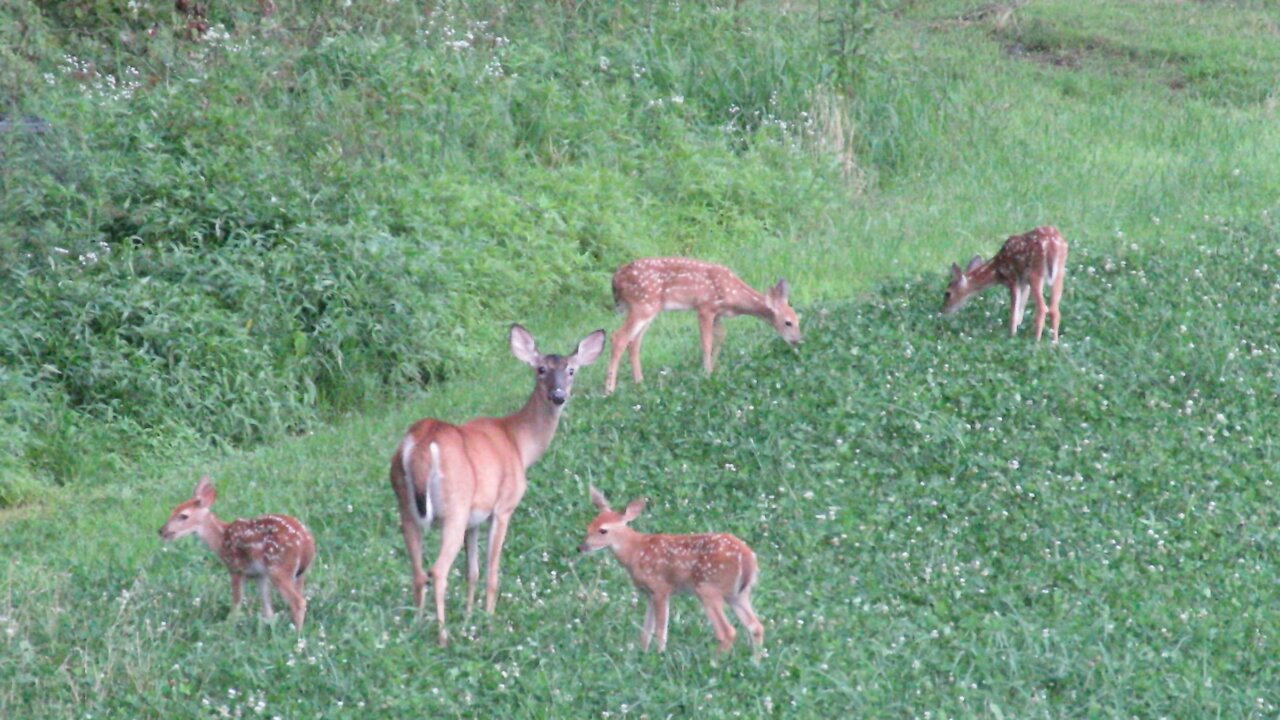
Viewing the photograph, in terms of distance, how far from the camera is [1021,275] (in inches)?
449

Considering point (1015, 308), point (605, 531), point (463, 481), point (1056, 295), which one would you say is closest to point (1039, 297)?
point (1056, 295)

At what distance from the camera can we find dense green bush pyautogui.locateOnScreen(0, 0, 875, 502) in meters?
11.8

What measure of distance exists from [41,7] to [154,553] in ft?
27.4

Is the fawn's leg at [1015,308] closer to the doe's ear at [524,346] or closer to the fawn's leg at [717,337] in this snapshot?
the fawn's leg at [717,337]

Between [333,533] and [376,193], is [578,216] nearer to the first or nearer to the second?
[376,193]

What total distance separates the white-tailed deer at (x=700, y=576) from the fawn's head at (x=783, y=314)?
3.72 meters

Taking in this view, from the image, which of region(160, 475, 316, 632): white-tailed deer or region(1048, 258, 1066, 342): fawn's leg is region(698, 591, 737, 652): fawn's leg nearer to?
region(160, 475, 316, 632): white-tailed deer

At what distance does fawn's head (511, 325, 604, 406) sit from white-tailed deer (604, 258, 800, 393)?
2059 millimetres

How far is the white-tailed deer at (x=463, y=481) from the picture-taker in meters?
7.91

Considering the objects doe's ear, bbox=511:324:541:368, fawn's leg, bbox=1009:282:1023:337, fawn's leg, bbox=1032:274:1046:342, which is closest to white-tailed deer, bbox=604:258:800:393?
fawn's leg, bbox=1009:282:1023:337

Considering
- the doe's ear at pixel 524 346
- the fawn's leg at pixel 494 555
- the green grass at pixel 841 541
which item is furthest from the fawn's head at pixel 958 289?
the fawn's leg at pixel 494 555

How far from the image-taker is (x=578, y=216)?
14391 mm

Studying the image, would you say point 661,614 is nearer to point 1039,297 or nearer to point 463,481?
point 463,481

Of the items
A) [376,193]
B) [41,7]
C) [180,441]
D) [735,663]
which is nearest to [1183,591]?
[735,663]
